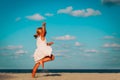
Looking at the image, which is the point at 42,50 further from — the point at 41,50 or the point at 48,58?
the point at 48,58

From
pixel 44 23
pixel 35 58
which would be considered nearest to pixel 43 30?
pixel 44 23

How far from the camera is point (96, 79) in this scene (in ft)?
65.6

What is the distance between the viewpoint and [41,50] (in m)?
20.5

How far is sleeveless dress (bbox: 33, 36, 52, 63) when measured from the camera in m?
20.4

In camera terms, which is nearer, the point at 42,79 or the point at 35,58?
the point at 42,79

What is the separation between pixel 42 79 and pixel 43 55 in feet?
5.40

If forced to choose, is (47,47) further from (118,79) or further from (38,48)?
(118,79)

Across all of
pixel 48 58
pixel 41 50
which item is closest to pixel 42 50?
pixel 41 50

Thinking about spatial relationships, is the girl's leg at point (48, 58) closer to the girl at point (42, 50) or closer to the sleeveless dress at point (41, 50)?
the girl at point (42, 50)

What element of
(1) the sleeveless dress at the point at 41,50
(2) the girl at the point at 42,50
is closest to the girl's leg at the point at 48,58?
(2) the girl at the point at 42,50

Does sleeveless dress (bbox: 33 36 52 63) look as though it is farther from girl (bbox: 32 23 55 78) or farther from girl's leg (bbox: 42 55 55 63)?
girl's leg (bbox: 42 55 55 63)

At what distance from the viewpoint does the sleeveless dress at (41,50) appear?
20.4 meters

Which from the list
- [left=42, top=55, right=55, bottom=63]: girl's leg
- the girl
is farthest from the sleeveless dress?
[left=42, top=55, right=55, bottom=63]: girl's leg

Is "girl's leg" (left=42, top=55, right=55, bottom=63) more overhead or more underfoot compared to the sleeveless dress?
more underfoot
